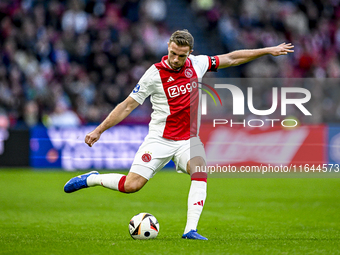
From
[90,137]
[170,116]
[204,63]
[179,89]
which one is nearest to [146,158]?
[170,116]

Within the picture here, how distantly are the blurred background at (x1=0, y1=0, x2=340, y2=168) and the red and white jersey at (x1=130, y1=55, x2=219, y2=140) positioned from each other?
8.84m

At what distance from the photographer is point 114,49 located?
56.1ft

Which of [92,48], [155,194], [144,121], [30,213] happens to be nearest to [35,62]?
[92,48]

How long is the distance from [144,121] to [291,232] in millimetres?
9136

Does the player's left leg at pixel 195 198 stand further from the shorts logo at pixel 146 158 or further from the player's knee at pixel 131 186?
the player's knee at pixel 131 186

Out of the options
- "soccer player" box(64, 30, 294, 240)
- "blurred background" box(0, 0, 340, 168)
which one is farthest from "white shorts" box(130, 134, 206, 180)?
"blurred background" box(0, 0, 340, 168)

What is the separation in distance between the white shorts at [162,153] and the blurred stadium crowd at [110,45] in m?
9.28

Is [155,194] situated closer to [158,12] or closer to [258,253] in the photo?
[258,253]

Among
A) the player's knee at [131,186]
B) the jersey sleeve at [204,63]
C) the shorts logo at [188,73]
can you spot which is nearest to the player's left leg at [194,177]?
the player's knee at [131,186]

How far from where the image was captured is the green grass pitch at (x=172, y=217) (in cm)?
540

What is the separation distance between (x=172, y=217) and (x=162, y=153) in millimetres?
2046

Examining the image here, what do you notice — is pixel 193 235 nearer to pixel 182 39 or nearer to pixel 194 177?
pixel 194 177

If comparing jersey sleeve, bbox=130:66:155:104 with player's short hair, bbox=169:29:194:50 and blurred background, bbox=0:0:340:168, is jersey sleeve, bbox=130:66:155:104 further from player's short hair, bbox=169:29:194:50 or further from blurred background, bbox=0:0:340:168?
blurred background, bbox=0:0:340:168

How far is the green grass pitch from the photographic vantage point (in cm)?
540
